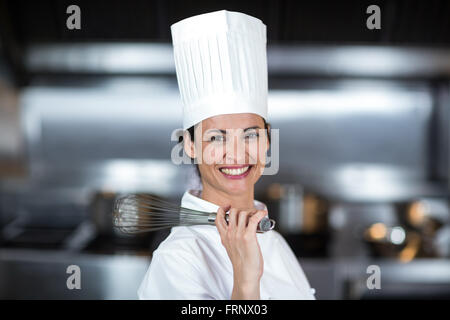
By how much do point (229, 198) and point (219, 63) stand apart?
175 millimetres

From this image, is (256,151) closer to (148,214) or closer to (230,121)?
(230,121)

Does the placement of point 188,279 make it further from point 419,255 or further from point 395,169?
point 395,169

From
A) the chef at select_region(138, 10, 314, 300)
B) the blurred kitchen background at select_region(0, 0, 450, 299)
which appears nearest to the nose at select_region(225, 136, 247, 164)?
the chef at select_region(138, 10, 314, 300)

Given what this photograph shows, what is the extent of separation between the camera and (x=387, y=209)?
1.95 m

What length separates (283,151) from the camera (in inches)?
78.1

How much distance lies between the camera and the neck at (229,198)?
701 millimetres

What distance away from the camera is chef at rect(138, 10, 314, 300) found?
0.66 metres

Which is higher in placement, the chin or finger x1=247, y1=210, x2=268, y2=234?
the chin

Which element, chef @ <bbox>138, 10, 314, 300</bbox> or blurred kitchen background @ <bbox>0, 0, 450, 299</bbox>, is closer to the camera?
chef @ <bbox>138, 10, 314, 300</bbox>

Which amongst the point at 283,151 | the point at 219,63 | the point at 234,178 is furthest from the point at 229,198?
the point at 283,151

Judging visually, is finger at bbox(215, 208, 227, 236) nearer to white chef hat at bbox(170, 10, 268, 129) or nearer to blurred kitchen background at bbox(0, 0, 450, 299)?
white chef hat at bbox(170, 10, 268, 129)

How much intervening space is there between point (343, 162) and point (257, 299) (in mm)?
1393

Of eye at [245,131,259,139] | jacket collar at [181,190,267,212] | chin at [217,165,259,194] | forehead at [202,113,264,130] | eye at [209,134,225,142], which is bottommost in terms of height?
jacket collar at [181,190,267,212]

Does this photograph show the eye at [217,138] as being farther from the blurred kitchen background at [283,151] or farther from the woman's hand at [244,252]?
the blurred kitchen background at [283,151]
